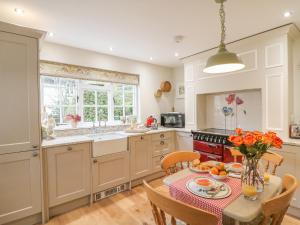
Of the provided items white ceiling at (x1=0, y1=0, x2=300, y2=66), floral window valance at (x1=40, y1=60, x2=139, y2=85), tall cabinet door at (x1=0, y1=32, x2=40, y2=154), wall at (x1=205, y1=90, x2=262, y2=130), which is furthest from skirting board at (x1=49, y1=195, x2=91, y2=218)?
wall at (x1=205, y1=90, x2=262, y2=130)

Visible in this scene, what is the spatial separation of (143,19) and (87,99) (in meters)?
1.73

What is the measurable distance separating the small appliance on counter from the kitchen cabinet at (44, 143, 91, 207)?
1919mm

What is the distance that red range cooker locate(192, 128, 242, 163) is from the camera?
269 centimetres

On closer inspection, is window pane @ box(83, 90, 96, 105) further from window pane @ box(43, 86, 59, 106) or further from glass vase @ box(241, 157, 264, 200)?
glass vase @ box(241, 157, 264, 200)

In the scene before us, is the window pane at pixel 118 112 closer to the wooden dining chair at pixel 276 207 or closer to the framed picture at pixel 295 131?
the framed picture at pixel 295 131

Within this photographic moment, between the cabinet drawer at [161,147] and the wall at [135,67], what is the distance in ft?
2.44

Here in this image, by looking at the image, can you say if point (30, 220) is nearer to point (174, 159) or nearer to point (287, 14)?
point (174, 159)

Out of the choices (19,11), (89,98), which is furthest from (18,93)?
(89,98)

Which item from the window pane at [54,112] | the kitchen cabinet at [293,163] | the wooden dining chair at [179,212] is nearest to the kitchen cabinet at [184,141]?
the kitchen cabinet at [293,163]

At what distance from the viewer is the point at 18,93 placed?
184cm

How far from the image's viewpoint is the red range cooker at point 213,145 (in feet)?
8.82

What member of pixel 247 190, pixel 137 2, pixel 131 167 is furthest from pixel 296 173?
pixel 137 2

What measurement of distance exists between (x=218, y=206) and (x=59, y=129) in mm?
2474

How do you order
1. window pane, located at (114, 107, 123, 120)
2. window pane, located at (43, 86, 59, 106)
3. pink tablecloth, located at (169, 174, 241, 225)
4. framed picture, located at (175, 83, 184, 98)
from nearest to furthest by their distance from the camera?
pink tablecloth, located at (169, 174, 241, 225) → window pane, located at (43, 86, 59, 106) → window pane, located at (114, 107, 123, 120) → framed picture, located at (175, 83, 184, 98)
